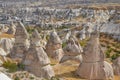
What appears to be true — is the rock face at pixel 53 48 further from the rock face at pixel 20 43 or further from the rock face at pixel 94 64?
the rock face at pixel 94 64

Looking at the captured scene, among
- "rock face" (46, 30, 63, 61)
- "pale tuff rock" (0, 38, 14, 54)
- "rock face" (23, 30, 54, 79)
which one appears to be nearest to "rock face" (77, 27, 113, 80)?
"rock face" (23, 30, 54, 79)

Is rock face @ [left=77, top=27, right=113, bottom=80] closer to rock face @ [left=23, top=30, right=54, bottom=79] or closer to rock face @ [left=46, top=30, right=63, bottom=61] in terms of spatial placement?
rock face @ [left=23, top=30, right=54, bottom=79]

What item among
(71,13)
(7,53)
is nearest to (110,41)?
(7,53)

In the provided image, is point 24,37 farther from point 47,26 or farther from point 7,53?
point 47,26

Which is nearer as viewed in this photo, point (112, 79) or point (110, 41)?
point (112, 79)

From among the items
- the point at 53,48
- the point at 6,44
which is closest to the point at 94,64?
the point at 53,48
